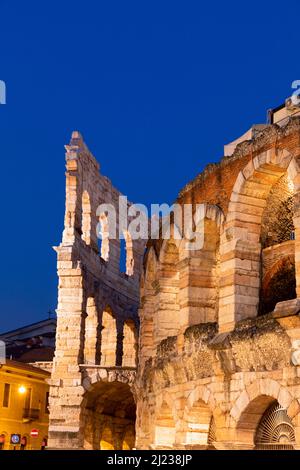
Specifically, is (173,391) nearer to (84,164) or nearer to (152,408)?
(152,408)

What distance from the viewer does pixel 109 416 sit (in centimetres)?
2967

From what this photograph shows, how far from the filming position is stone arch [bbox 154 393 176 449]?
16.8 m

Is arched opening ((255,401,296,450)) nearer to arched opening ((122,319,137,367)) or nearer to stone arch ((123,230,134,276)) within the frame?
arched opening ((122,319,137,367))

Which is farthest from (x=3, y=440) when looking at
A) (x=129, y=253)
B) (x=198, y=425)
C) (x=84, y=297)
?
(x=198, y=425)

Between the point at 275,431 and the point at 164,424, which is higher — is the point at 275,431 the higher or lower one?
the lower one

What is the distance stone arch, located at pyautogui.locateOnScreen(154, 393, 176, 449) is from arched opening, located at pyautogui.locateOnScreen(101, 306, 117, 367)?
1349 centimetres

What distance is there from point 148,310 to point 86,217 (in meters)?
9.71

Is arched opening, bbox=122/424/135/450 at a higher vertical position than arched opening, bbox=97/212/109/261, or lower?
lower

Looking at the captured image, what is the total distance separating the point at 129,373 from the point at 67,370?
90.6 inches

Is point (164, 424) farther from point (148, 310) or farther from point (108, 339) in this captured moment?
point (108, 339)

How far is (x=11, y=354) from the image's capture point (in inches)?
1720

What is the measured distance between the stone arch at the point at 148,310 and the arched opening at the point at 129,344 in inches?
421

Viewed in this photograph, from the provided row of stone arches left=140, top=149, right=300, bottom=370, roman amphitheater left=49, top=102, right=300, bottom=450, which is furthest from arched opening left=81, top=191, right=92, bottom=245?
row of stone arches left=140, top=149, right=300, bottom=370
